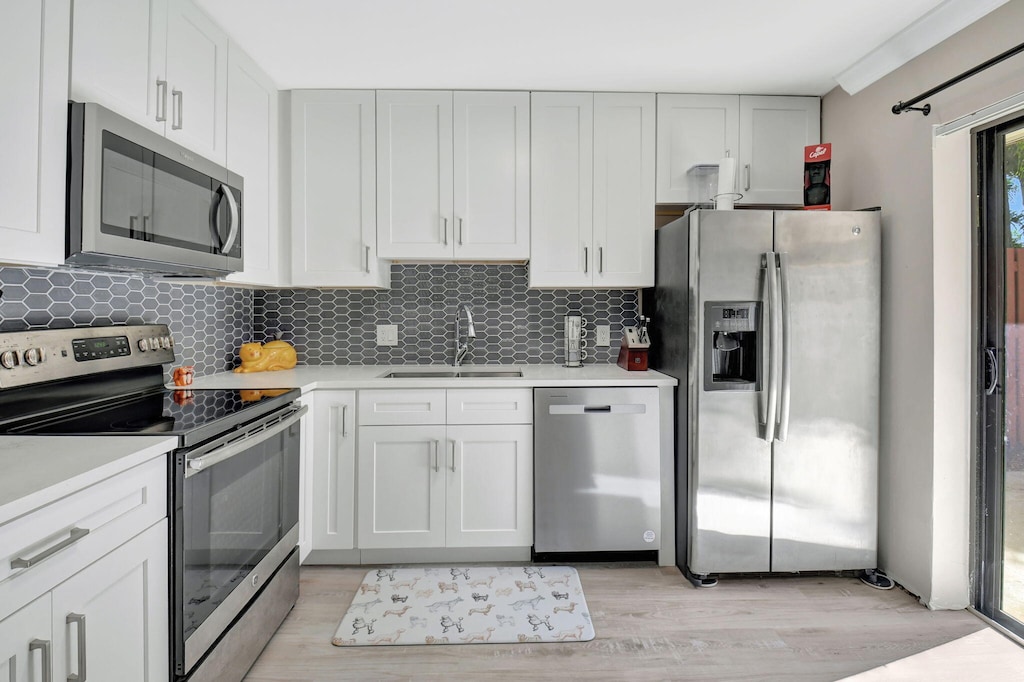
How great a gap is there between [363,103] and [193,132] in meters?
1.01

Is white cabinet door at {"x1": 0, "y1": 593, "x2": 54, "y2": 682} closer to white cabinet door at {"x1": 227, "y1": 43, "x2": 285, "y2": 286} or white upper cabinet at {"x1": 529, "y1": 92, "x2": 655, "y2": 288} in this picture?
white cabinet door at {"x1": 227, "y1": 43, "x2": 285, "y2": 286}

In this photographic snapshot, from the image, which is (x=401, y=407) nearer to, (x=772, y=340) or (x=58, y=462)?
(x=58, y=462)

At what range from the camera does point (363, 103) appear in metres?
2.84

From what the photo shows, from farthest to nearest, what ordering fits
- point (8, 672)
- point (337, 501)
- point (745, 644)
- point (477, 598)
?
point (337, 501) < point (477, 598) < point (745, 644) < point (8, 672)

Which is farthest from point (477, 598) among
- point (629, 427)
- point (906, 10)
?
point (906, 10)

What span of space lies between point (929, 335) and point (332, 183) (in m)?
2.86

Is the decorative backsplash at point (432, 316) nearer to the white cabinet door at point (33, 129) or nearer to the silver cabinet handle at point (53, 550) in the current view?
the white cabinet door at point (33, 129)

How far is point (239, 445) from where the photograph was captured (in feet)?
5.41

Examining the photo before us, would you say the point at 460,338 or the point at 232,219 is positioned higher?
the point at 232,219

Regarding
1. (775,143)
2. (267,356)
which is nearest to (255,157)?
(267,356)

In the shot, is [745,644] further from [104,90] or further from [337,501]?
[104,90]

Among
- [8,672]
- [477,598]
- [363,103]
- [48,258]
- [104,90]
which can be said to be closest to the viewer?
[8,672]

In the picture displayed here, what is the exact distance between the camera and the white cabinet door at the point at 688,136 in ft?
9.51

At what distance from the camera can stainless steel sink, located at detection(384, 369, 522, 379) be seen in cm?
282
